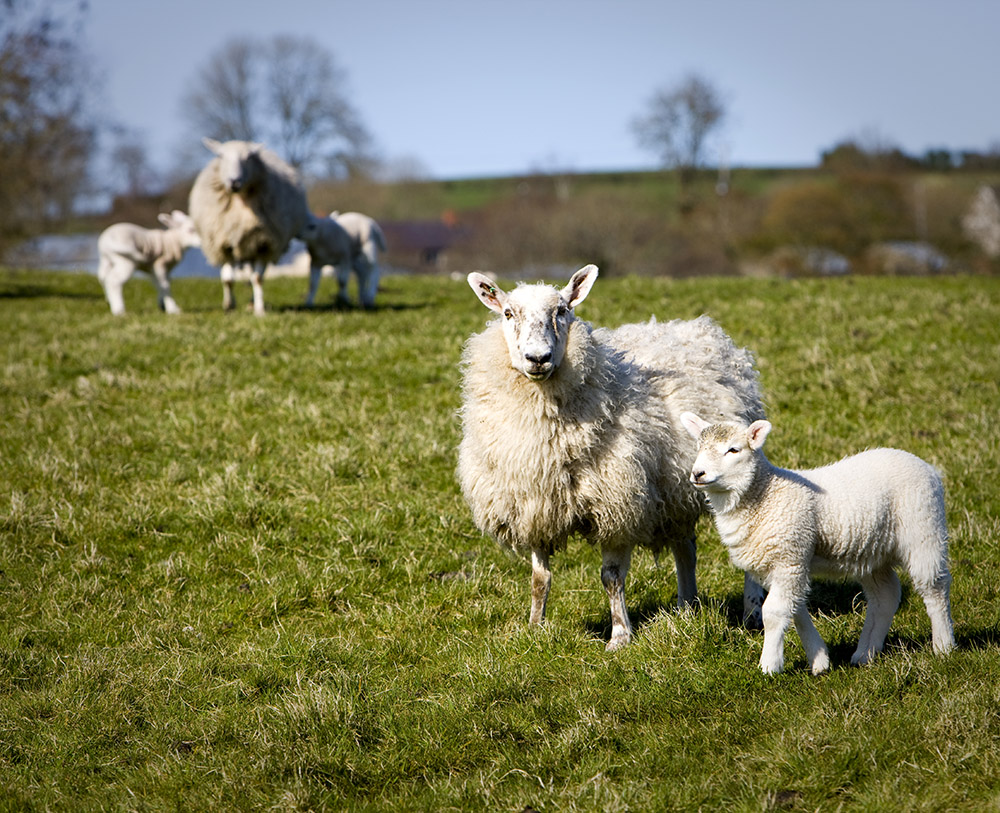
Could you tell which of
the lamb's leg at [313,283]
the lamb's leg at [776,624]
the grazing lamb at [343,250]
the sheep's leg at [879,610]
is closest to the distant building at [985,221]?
the grazing lamb at [343,250]

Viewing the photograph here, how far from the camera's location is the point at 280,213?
14031 millimetres

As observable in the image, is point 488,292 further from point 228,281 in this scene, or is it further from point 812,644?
point 228,281

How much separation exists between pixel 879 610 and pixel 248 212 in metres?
11.5

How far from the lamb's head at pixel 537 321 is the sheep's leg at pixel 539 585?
3.41ft

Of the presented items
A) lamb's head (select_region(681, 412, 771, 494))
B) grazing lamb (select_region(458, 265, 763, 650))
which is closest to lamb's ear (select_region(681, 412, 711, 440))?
lamb's head (select_region(681, 412, 771, 494))

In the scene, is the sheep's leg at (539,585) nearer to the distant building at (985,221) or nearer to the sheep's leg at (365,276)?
the sheep's leg at (365,276)

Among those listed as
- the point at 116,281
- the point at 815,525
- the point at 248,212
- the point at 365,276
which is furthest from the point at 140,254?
the point at 815,525

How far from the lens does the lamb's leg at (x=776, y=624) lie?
4.18 m

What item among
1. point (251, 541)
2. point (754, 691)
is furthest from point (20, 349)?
point (754, 691)

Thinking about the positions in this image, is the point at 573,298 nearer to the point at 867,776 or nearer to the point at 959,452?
the point at 867,776

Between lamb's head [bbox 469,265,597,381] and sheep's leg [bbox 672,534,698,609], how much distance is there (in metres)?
1.49

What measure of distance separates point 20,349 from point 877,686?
10974 millimetres

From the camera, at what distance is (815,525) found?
13.9ft

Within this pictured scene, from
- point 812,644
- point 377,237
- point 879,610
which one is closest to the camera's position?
point 812,644
